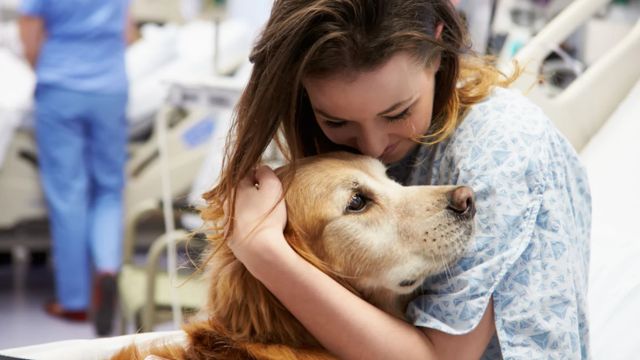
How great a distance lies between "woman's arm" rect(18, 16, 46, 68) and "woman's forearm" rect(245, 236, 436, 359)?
9.68ft

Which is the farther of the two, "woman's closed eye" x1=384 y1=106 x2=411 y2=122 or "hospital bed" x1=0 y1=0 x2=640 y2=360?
"hospital bed" x1=0 y1=0 x2=640 y2=360

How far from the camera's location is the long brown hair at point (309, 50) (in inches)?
50.0

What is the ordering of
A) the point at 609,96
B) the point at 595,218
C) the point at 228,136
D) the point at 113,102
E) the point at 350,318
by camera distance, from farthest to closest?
the point at 113,102 < the point at 609,96 < the point at 595,218 < the point at 228,136 < the point at 350,318

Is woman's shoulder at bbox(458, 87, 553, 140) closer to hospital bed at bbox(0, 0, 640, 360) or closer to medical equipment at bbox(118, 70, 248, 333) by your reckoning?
hospital bed at bbox(0, 0, 640, 360)

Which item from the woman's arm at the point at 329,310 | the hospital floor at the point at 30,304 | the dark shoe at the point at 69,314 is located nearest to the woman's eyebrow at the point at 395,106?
the woman's arm at the point at 329,310

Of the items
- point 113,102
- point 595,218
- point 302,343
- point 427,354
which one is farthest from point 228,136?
point 113,102

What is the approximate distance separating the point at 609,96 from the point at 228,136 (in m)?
1.34

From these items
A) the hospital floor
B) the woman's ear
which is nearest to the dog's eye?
the woman's ear

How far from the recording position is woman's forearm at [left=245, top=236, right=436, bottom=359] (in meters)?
1.23

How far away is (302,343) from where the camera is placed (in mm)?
1316

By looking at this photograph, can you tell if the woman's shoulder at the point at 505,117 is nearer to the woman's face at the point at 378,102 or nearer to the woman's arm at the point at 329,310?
the woman's face at the point at 378,102

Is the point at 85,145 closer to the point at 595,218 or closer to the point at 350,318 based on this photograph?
the point at 595,218

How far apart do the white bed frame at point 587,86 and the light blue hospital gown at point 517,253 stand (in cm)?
88

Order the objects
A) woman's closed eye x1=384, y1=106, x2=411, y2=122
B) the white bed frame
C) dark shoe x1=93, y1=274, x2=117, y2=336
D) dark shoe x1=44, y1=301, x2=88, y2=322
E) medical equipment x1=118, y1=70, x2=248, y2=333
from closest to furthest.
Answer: woman's closed eye x1=384, y1=106, x2=411, y2=122 → the white bed frame → medical equipment x1=118, y1=70, x2=248, y2=333 → dark shoe x1=93, y1=274, x2=117, y2=336 → dark shoe x1=44, y1=301, x2=88, y2=322
